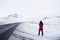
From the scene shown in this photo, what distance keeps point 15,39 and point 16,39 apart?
0.08 m

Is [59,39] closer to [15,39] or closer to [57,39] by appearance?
[57,39]

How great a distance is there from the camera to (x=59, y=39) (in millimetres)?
10859

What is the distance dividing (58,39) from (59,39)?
9 centimetres

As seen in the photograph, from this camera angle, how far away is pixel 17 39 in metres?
11.0

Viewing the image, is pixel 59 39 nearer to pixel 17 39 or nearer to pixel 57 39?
pixel 57 39

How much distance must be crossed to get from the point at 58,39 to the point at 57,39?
8 cm

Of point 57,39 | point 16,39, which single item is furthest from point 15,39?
point 57,39

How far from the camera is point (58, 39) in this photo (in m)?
10.8

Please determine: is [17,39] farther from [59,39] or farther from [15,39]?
[59,39]

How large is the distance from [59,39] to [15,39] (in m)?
3.67

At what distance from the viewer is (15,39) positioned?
10945 mm

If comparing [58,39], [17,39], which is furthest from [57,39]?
[17,39]

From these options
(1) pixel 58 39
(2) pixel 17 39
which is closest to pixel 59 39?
(1) pixel 58 39

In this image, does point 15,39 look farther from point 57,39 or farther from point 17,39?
point 57,39
